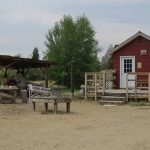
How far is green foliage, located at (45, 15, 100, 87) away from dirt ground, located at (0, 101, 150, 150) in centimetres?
3312

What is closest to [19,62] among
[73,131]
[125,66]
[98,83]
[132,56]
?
[98,83]

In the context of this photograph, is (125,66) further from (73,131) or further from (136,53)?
(73,131)

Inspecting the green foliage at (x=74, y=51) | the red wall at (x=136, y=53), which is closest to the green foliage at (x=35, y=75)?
the green foliage at (x=74, y=51)

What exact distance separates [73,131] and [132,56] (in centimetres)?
1616

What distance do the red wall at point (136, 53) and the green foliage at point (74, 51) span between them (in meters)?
21.4

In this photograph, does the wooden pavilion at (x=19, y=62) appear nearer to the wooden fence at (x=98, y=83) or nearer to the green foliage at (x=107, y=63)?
the wooden fence at (x=98, y=83)

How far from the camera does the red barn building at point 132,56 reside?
93.5 ft

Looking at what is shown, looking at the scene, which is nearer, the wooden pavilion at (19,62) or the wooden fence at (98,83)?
the wooden fence at (98,83)

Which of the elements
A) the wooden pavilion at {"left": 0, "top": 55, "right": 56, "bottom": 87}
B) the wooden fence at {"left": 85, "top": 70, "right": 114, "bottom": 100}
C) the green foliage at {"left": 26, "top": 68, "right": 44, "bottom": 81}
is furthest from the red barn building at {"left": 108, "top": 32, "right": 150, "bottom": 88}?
the green foliage at {"left": 26, "top": 68, "right": 44, "bottom": 81}

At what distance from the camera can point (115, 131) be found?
13188mm

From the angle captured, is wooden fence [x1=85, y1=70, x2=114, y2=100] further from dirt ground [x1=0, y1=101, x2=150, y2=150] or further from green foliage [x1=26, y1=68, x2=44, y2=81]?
green foliage [x1=26, y1=68, x2=44, y2=81]

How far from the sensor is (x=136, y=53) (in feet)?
94.3

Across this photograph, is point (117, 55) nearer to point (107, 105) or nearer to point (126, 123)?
point (107, 105)

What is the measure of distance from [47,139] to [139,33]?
1785 cm
